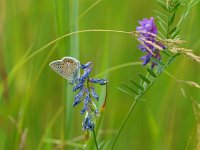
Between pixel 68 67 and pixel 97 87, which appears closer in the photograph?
pixel 68 67

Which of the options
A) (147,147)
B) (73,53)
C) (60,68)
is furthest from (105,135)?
(60,68)

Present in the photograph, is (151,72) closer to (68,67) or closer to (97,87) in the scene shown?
(68,67)

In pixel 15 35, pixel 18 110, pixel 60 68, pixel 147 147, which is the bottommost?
pixel 147 147

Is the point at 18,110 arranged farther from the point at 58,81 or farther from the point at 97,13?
the point at 97,13

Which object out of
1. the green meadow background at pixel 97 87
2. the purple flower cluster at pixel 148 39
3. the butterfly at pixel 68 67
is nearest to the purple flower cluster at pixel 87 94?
the butterfly at pixel 68 67

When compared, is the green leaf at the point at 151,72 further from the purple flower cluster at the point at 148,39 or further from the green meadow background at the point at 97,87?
the green meadow background at the point at 97,87

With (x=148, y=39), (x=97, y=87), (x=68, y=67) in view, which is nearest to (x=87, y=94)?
(x=68, y=67)

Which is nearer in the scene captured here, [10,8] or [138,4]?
[10,8]

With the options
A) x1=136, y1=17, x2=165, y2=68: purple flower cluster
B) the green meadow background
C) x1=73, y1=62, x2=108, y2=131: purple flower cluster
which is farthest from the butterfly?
the green meadow background
